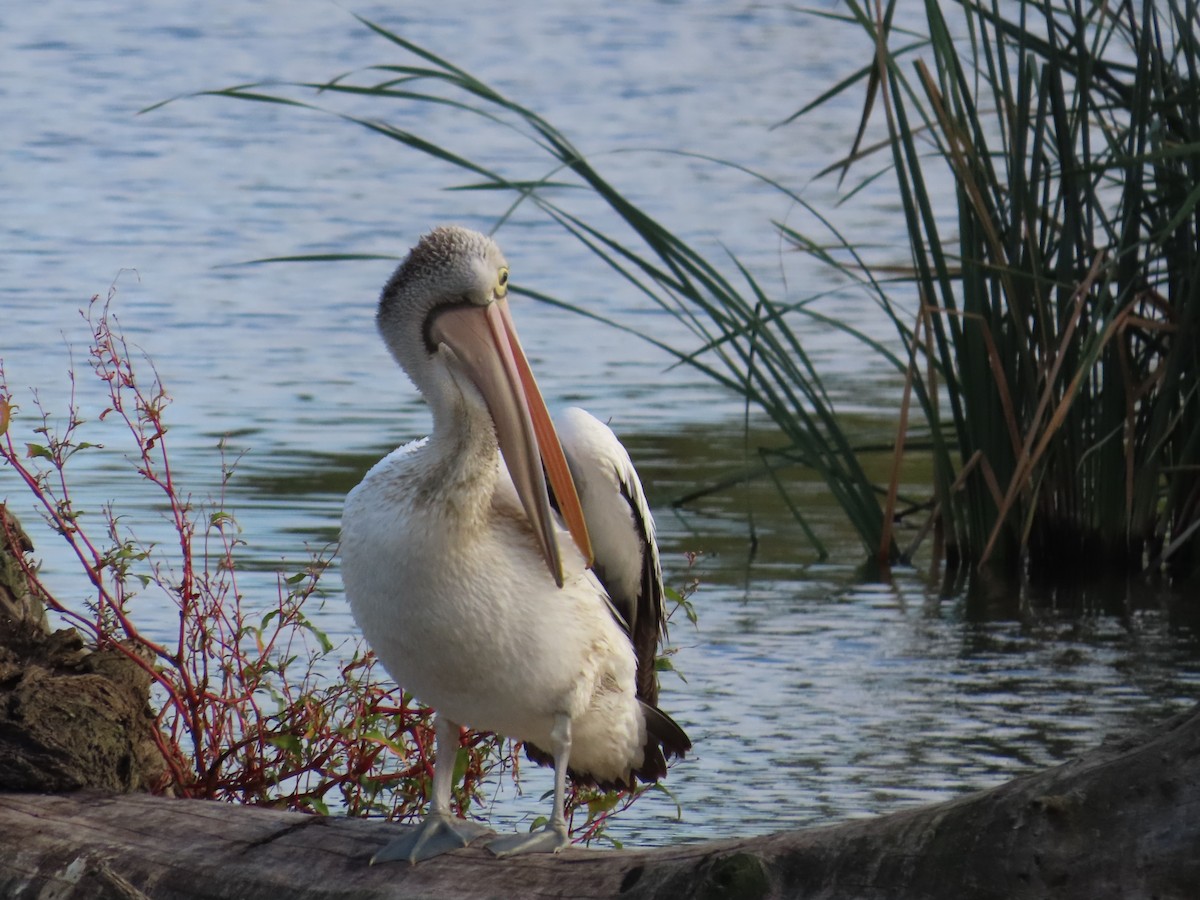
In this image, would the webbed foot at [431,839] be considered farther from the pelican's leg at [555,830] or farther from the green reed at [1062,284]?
the green reed at [1062,284]

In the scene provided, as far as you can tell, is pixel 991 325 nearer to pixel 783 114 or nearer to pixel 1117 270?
pixel 1117 270

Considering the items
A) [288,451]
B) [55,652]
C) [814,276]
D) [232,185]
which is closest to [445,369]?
[55,652]

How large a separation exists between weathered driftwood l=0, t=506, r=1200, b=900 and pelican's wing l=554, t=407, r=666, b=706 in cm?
58

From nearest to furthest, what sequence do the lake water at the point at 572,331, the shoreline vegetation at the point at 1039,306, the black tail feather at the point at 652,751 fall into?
the black tail feather at the point at 652,751, the lake water at the point at 572,331, the shoreline vegetation at the point at 1039,306

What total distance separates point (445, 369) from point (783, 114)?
36.2 ft

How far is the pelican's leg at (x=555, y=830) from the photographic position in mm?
3133

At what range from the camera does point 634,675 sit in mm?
3496

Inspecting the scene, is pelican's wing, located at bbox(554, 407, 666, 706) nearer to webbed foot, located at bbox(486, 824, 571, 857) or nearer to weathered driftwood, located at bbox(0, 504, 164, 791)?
webbed foot, located at bbox(486, 824, 571, 857)

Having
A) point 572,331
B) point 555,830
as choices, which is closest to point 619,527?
point 555,830

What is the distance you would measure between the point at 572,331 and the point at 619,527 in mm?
5431

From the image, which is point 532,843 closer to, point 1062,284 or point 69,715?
point 69,715

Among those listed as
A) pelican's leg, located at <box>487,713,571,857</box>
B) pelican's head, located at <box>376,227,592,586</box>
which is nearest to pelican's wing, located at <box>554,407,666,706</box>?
pelican's head, located at <box>376,227,592,586</box>

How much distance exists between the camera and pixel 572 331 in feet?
29.1

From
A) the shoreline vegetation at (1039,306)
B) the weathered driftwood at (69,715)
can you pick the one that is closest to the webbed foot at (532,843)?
the weathered driftwood at (69,715)
